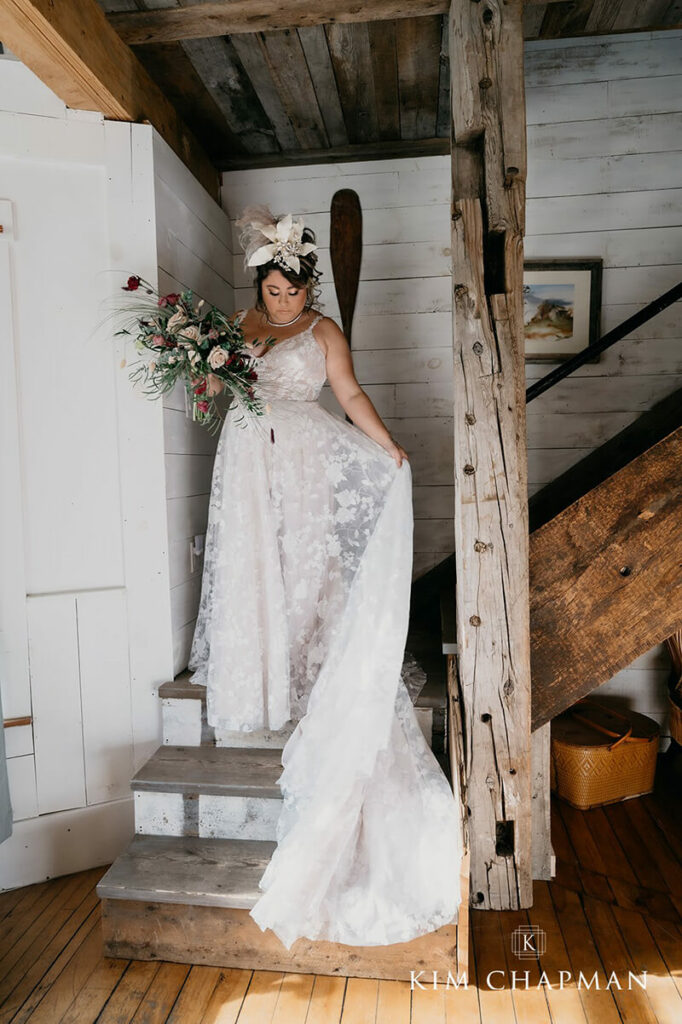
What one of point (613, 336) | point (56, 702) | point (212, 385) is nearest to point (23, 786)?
point (56, 702)

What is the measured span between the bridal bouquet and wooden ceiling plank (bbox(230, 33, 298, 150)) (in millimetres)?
974

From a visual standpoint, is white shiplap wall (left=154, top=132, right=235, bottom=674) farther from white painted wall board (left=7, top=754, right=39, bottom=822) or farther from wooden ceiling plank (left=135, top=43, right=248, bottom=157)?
white painted wall board (left=7, top=754, right=39, bottom=822)

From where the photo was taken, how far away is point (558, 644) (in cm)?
230

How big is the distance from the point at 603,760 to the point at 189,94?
338 cm

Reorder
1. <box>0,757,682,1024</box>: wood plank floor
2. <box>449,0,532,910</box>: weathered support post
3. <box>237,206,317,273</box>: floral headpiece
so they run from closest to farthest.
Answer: <box>0,757,682,1024</box>: wood plank floor
<box>449,0,532,910</box>: weathered support post
<box>237,206,317,273</box>: floral headpiece

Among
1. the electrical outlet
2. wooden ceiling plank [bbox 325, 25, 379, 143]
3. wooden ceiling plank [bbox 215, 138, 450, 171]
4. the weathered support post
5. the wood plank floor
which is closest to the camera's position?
the wood plank floor

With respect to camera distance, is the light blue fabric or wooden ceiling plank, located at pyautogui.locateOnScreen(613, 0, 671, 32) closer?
the light blue fabric

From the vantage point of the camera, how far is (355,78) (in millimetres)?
2713

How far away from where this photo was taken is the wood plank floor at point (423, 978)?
1.86m

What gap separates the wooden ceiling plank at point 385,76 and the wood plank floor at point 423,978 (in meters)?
3.19

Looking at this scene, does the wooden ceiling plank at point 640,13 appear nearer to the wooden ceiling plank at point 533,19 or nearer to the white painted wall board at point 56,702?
the wooden ceiling plank at point 533,19

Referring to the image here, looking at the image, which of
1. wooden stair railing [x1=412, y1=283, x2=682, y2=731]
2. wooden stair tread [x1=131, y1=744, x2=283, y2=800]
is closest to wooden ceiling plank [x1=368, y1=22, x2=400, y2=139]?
wooden stair railing [x1=412, y1=283, x2=682, y2=731]

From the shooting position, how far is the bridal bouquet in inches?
88.4

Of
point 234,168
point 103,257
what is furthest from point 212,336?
point 234,168
